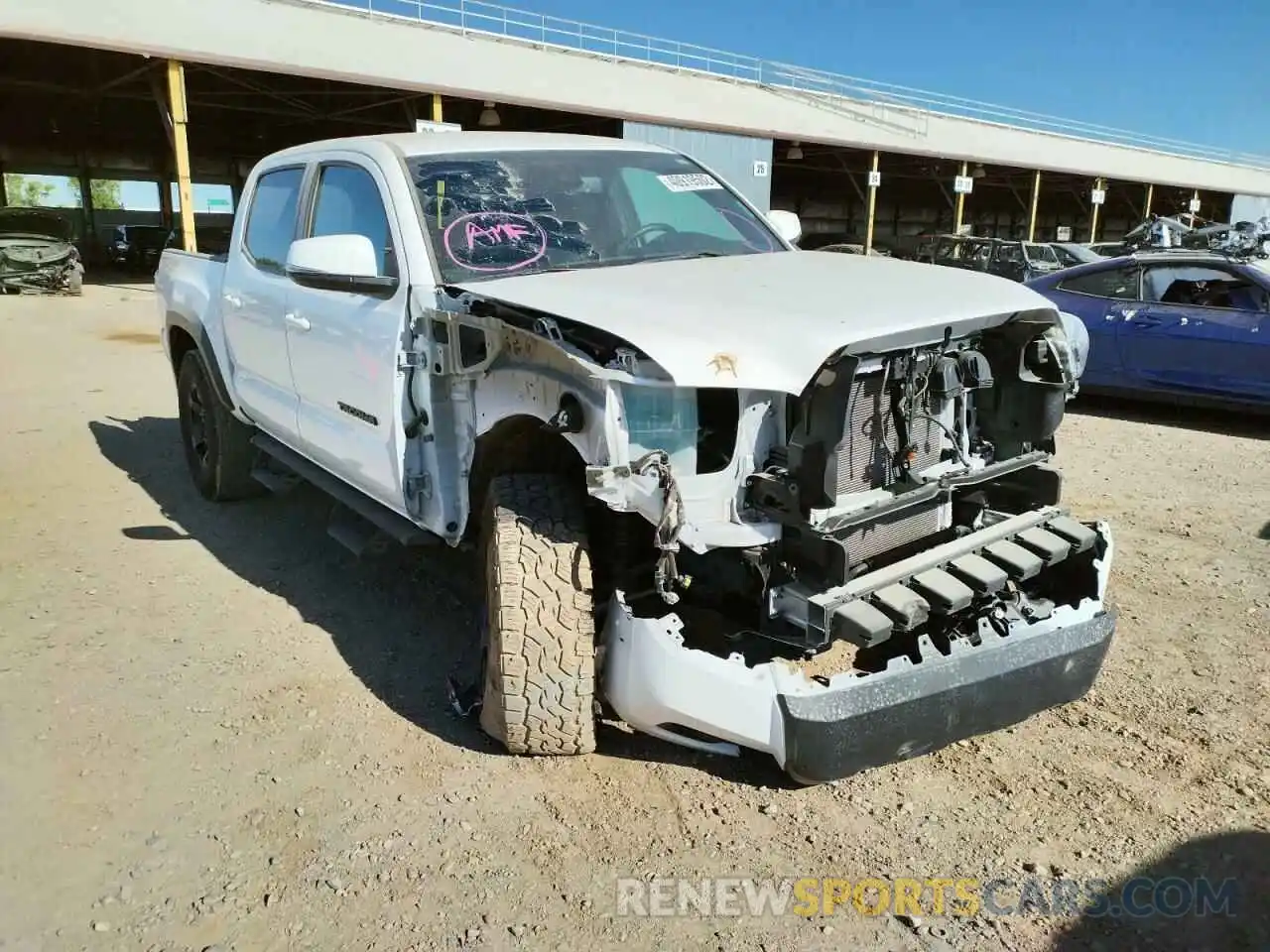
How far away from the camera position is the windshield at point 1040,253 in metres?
18.3

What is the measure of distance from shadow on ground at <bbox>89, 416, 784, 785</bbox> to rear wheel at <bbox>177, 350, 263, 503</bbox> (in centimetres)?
12

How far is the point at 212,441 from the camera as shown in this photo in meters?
5.76

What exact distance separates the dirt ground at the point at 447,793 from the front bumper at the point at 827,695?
24 centimetres

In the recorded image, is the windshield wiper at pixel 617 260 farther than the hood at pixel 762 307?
Yes

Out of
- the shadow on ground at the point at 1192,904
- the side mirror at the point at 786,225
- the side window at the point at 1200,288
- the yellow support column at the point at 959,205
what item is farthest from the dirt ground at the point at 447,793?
the yellow support column at the point at 959,205

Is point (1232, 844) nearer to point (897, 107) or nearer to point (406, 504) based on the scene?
point (406, 504)

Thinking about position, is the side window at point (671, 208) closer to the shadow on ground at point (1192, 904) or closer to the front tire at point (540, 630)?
the front tire at point (540, 630)

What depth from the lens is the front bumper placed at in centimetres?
264

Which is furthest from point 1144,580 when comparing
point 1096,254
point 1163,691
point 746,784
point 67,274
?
point 67,274

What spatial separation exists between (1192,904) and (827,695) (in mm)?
1019

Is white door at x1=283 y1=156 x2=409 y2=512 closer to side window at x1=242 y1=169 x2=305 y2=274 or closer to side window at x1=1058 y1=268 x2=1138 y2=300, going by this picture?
side window at x1=242 y1=169 x2=305 y2=274

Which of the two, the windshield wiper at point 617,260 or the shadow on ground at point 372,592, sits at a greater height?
the windshield wiper at point 617,260

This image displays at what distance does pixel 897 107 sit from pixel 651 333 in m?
33.2

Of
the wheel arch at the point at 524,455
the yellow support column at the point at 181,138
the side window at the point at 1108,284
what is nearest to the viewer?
the wheel arch at the point at 524,455
